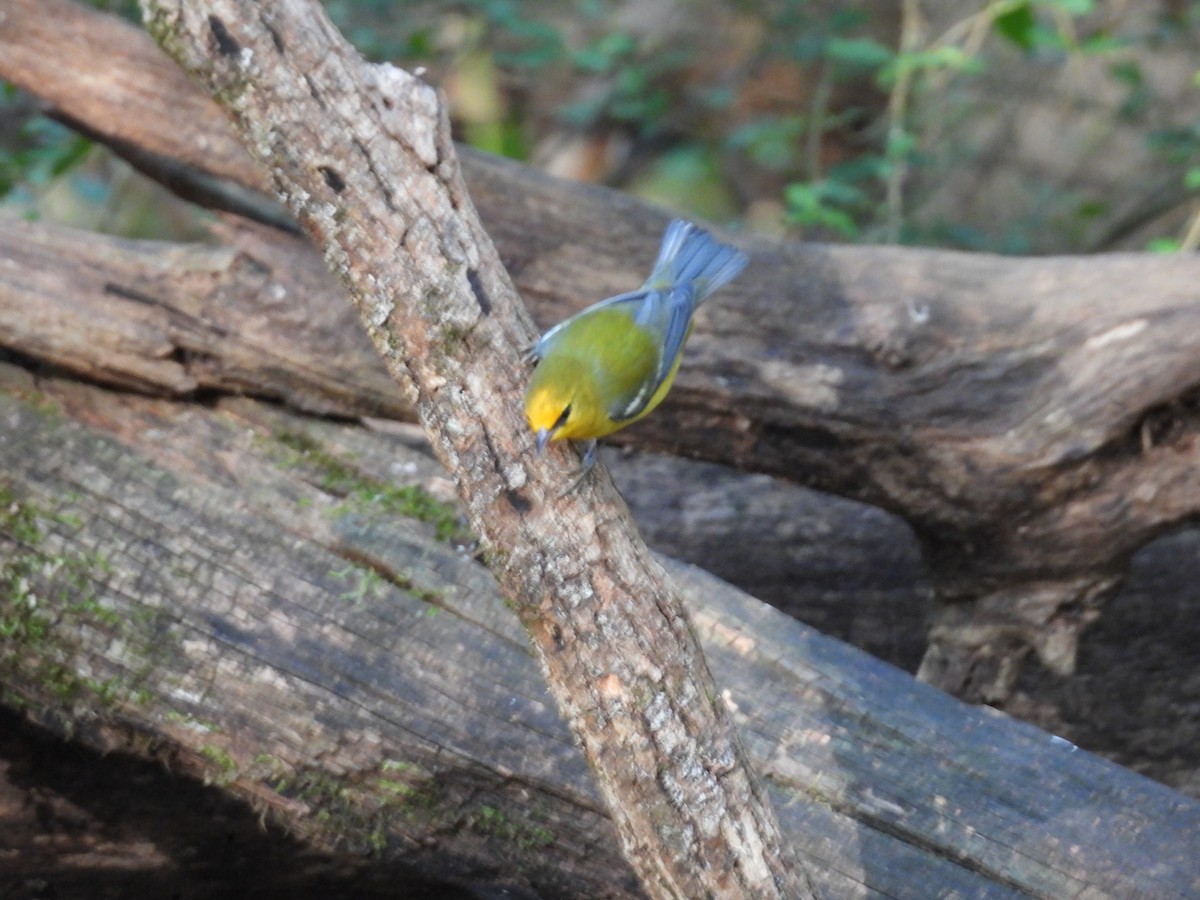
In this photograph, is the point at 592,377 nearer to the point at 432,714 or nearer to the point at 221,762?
the point at 432,714

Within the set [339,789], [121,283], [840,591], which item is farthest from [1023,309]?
[121,283]

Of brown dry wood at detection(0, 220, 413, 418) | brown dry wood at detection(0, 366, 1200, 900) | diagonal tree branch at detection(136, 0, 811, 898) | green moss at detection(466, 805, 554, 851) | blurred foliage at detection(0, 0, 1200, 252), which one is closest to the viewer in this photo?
diagonal tree branch at detection(136, 0, 811, 898)

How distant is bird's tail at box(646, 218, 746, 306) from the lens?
8.25 ft

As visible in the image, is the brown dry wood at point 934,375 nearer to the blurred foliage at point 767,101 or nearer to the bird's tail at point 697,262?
the bird's tail at point 697,262

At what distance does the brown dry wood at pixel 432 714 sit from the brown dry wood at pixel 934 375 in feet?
1.51

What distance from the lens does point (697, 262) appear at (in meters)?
2.55

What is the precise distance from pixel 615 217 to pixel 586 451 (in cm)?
118

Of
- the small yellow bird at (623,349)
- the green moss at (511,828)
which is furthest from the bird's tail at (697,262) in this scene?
the green moss at (511,828)

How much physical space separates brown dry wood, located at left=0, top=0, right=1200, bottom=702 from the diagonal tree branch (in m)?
1.00

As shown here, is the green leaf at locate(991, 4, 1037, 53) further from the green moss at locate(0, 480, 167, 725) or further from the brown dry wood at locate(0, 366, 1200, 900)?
the green moss at locate(0, 480, 167, 725)

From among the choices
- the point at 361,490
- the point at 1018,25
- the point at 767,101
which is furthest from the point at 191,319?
the point at 767,101

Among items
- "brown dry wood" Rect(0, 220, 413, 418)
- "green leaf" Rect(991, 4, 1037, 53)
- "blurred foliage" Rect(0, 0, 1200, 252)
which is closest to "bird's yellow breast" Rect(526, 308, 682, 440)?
"brown dry wood" Rect(0, 220, 413, 418)

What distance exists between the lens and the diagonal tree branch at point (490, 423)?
5.51ft

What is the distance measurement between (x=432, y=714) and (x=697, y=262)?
105 centimetres
